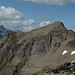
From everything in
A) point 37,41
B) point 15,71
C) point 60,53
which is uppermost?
point 37,41

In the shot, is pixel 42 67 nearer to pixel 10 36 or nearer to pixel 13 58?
pixel 13 58

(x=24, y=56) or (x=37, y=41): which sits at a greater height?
(x=37, y=41)

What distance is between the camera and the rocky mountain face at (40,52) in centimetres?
6562

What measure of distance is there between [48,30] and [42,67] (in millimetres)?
28473

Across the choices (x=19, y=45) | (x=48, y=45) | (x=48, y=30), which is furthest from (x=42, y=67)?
(x=19, y=45)

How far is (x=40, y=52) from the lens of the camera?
88438 millimetres

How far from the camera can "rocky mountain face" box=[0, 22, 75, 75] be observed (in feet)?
215

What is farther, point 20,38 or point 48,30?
point 20,38

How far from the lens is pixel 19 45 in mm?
103875

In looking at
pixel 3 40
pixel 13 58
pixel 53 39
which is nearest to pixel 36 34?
pixel 53 39

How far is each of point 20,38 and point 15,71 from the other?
60.6 ft

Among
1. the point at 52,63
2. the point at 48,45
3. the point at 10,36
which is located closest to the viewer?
the point at 52,63

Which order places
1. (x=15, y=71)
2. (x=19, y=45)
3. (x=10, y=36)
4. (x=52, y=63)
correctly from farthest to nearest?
(x=10, y=36), (x=19, y=45), (x=15, y=71), (x=52, y=63)

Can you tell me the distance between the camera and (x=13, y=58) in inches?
4126
